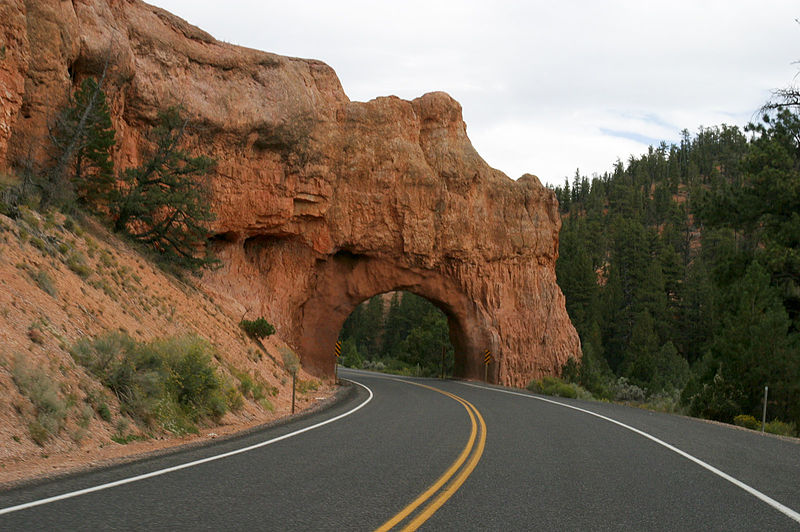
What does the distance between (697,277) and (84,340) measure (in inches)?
2516

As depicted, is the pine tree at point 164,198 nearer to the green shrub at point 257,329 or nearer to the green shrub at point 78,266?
the green shrub at point 257,329

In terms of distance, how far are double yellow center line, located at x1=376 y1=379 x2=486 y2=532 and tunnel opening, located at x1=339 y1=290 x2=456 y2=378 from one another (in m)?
31.2

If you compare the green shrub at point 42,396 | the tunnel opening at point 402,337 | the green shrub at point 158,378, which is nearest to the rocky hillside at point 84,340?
the green shrub at point 42,396

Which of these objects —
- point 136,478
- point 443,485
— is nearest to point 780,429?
point 443,485

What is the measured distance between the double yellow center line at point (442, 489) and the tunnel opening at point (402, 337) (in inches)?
1227

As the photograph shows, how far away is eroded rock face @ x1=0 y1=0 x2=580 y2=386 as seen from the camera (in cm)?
2648

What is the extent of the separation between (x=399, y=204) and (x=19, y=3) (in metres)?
21.4

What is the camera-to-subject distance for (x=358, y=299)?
3775 cm

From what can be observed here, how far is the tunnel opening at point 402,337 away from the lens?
57406mm

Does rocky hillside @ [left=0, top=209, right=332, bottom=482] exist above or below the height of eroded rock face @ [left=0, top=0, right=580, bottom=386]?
below

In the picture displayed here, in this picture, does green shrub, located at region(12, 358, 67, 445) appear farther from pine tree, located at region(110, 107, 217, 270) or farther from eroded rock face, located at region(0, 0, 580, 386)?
eroded rock face, located at region(0, 0, 580, 386)

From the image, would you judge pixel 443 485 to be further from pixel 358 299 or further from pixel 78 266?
pixel 358 299

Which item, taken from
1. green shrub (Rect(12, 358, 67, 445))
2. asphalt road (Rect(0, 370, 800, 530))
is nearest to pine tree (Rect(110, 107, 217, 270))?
asphalt road (Rect(0, 370, 800, 530))

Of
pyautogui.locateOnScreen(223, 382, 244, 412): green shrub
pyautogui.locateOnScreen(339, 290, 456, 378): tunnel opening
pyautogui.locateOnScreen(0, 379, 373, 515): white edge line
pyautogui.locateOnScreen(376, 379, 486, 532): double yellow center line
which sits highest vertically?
pyautogui.locateOnScreen(376, 379, 486, 532): double yellow center line
